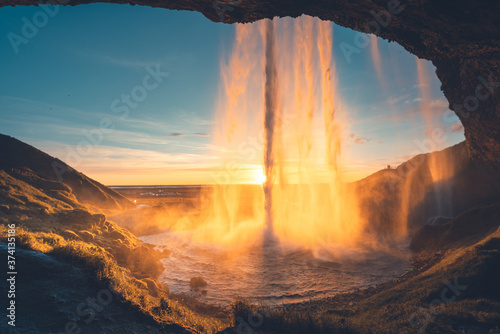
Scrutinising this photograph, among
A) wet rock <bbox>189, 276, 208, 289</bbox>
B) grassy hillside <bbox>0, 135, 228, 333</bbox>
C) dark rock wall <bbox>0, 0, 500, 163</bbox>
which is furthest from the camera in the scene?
wet rock <bbox>189, 276, 208, 289</bbox>

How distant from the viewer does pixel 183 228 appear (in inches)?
1489

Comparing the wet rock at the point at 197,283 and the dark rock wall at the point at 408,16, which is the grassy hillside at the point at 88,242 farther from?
the dark rock wall at the point at 408,16

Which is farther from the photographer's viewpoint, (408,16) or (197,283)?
(197,283)

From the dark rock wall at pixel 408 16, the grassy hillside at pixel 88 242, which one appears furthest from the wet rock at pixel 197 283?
the dark rock wall at pixel 408 16

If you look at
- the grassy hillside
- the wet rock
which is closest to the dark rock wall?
the grassy hillside

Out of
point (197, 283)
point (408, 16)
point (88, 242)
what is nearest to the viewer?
point (408, 16)

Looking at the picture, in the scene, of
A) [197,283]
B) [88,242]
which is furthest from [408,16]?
[88,242]

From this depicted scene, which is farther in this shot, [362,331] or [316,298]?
[316,298]

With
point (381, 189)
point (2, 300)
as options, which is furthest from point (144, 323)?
point (381, 189)

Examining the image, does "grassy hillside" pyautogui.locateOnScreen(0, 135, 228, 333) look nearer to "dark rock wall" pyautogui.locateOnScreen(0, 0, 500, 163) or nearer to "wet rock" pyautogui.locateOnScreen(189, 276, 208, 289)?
"wet rock" pyautogui.locateOnScreen(189, 276, 208, 289)

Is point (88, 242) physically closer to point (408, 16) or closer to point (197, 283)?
point (197, 283)

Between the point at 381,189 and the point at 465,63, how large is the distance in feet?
94.7

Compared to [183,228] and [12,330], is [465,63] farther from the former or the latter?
[183,228]

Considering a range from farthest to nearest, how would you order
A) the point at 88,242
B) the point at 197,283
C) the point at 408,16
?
the point at 197,283, the point at 88,242, the point at 408,16
